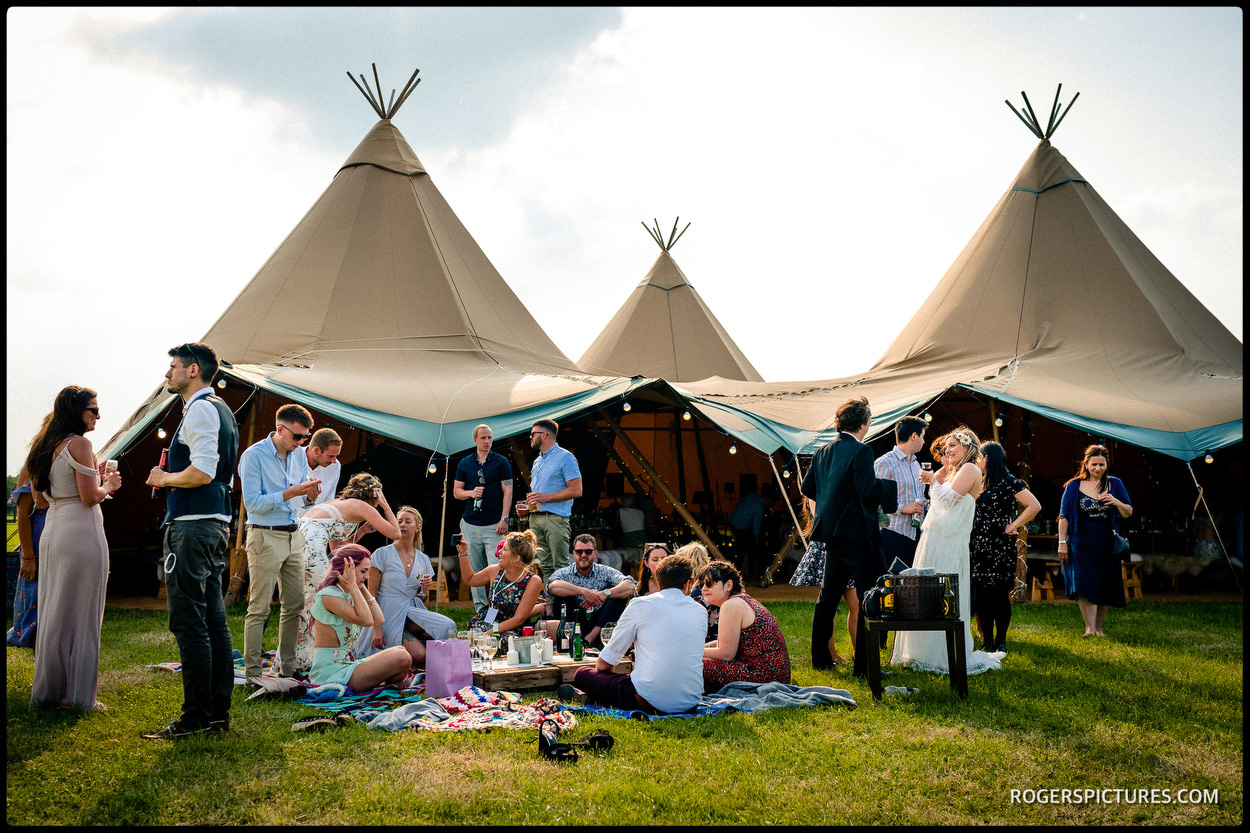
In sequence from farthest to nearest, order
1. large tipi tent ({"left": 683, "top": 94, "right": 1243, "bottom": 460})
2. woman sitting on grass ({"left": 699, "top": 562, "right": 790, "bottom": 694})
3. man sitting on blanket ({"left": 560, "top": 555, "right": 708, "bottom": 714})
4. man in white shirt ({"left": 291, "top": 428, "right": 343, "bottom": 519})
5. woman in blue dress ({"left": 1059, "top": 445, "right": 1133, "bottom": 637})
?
1. large tipi tent ({"left": 683, "top": 94, "right": 1243, "bottom": 460})
2. woman in blue dress ({"left": 1059, "top": 445, "right": 1133, "bottom": 637})
3. man in white shirt ({"left": 291, "top": 428, "right": 343, "bottom": 519})
4. woman sitting on grass ({"left": 699, "top": 562, "right": 790, "bottom": 694})
5. man sitting on blanket ({"left": 560, "top": 555, "right": 708, "bottom": 714})

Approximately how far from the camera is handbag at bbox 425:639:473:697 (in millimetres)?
4277

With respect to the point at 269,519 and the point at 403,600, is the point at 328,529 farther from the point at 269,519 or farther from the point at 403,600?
the point at 403,600

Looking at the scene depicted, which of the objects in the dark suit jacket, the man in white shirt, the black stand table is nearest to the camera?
the black stand table

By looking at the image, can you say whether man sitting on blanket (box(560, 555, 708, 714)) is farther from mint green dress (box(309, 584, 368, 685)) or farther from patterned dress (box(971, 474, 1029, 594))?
patterned dress (box(971, 474, 1029, 594))

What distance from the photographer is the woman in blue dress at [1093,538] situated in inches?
241

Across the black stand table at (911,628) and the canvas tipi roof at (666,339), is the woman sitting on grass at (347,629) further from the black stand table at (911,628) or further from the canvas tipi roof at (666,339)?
the canvas tipi roof at (666,339)

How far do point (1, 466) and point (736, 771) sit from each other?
2.58m

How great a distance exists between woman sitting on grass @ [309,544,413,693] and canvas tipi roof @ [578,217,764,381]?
33.0 ft

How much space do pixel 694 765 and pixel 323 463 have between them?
3011mm

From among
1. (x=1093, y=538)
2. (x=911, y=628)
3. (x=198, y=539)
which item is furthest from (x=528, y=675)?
(x=1093, y=538)

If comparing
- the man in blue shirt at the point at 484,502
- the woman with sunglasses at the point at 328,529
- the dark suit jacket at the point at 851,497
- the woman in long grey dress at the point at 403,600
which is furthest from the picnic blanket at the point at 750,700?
the man in blue shirt at the point at 484,502

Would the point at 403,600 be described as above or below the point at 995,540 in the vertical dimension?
below

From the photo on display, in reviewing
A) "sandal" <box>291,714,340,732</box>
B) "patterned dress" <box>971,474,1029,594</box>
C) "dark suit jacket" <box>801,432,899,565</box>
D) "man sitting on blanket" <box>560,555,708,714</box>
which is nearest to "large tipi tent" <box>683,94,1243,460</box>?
"patterned dress" <box>971,474,1029,594</box>

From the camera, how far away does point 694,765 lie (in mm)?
3312
